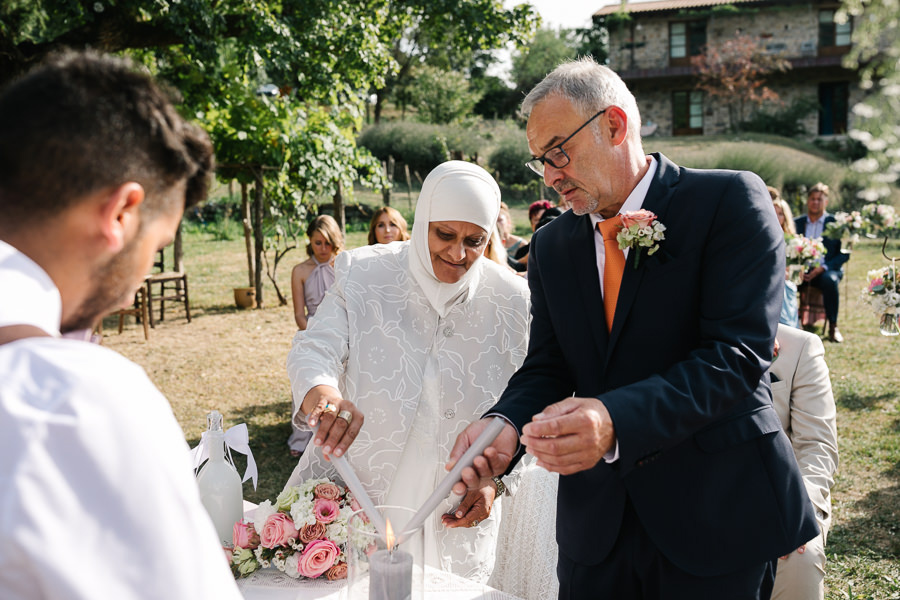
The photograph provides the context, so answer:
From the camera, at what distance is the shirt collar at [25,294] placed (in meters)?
0.79

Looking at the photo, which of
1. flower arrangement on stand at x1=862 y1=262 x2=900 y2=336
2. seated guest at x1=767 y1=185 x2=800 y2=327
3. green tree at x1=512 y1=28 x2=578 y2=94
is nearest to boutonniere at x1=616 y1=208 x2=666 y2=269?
seated guest at x1=767 y1=185 x2=800 y2=327

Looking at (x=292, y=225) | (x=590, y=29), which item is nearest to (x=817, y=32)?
(x=590, y=29)

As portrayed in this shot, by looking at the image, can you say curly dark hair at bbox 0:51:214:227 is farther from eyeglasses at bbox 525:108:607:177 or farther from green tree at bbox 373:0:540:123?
green tree at bbox 373:0:540:123

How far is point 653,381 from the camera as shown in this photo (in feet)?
5.57

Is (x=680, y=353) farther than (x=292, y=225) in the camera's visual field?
No

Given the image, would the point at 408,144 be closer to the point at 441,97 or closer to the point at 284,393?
the point at 441,97

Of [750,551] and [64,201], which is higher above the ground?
[64,201]

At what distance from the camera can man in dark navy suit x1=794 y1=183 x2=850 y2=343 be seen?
33.0ft

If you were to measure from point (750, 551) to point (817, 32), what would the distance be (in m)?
31.0

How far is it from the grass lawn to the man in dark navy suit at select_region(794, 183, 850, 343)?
500mm

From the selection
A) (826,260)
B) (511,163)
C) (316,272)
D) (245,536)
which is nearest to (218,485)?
(245,536)

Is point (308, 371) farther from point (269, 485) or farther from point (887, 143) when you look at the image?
point (269, 485)

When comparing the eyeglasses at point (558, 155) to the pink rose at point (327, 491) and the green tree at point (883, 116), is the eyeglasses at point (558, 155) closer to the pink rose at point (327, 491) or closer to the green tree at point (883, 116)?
the green tree at point (883, 116)

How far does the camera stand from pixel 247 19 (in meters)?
8.82
